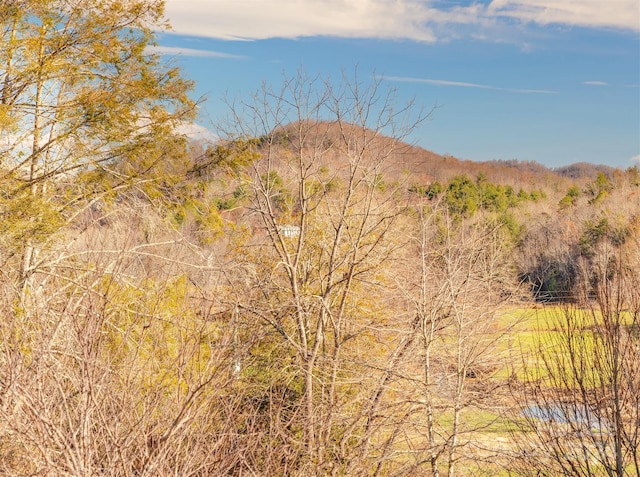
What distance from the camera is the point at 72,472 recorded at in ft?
14.2

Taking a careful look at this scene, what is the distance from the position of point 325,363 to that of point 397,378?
1559 mm

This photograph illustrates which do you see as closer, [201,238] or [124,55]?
[124,55]

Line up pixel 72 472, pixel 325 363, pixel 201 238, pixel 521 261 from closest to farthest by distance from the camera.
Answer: pixel 72 472 → pixel 325 363 → pixel 201 238 → pixel 521 261

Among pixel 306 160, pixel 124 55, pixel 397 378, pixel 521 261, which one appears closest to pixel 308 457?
pixel 397 378

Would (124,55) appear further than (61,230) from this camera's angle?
Yes

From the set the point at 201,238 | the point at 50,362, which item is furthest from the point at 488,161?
the point at 50,362

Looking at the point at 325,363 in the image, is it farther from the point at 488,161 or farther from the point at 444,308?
the point at 488,161

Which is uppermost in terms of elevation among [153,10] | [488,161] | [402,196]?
[153,10]

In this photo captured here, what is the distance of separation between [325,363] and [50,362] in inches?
294

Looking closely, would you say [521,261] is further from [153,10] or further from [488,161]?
[488,161]

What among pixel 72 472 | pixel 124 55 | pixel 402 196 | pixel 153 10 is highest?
pixel 153 10

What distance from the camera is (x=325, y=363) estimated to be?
12.2 m

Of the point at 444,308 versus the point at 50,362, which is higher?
the point at 50,362

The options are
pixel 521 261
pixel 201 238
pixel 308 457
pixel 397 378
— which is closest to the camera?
pixel 308 457
